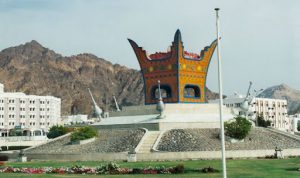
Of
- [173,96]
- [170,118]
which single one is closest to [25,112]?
[173,96]

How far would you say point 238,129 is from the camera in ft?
188

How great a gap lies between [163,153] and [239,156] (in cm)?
761

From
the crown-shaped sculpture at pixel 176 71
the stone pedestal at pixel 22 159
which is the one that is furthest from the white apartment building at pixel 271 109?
the stone pedestal at pixel 22 159

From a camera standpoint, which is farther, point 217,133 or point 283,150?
point 217,133

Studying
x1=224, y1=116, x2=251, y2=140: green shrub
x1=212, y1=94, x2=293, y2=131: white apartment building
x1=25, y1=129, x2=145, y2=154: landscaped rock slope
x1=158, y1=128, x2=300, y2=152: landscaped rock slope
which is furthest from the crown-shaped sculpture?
x1=212, y1=94, x2=293, y2=131: white apartment building

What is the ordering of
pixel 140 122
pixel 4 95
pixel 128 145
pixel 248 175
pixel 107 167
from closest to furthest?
pixel 248 175, pixel 107 167, pixel 128 145, pixel 140 122, pixel 4 95

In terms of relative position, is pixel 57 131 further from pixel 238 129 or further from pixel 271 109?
pixel 271 109

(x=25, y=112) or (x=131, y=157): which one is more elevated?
(x=25, y=112)

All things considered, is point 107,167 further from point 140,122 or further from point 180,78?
point 180,78

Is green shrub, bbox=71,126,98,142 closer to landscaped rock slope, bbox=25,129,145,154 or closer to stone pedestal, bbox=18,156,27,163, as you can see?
landscaped rock slope, bbox=25,129,145,154

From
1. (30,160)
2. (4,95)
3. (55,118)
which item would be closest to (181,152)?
(30,160)

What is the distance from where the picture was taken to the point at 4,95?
13925 cm

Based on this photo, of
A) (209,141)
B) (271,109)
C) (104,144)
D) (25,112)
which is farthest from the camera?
(271,109)

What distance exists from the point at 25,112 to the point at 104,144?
90.0 m
